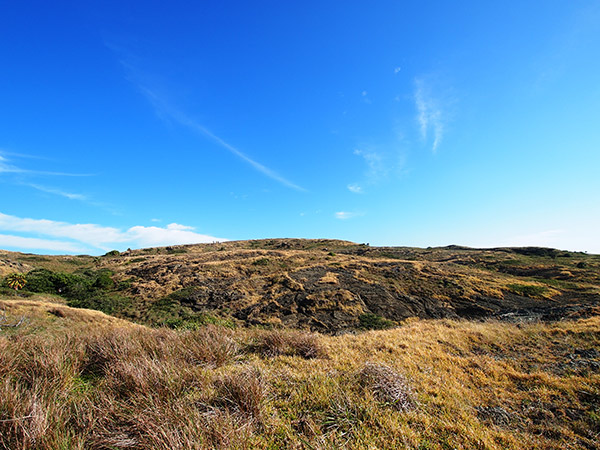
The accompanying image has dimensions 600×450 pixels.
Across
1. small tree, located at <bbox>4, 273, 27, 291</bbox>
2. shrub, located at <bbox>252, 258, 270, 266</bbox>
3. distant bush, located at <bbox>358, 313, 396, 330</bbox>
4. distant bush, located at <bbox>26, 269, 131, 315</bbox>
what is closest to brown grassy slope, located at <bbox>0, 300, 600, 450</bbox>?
distant bush, located at <bbox>358, 313, 396, 330</bbox>

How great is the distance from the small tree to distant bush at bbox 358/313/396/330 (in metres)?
31.7

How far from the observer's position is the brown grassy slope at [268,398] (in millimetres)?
3316

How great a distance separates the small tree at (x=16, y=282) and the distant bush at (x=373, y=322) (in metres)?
31.7

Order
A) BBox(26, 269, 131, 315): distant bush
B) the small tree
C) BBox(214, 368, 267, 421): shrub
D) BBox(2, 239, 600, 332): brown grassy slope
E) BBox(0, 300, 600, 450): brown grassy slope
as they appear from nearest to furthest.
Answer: BBox(0, 300, 600, 450): brown grassy slope < BBox(214, 368, 267, 421): shrub < BBox(2, 239, 600, 332): brown grassy slope < BBox(26, 269, 131, 315): distant bush < the small tree

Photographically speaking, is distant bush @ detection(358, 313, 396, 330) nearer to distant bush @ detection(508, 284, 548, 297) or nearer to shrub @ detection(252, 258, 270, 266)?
distant bush @ detection(508, 284, 548, 297)

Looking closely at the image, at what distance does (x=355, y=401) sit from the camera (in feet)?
15.7

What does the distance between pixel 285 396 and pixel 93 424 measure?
3.14 meters

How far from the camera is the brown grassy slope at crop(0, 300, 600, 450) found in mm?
3316

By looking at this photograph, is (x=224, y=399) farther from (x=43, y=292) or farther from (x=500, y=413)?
(x=43, y=292)

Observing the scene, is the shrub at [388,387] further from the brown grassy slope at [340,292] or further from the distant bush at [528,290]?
the distant bush at [528,290]

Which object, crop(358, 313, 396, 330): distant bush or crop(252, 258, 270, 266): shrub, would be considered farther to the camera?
crop(252, 258, 270, 266): shrub

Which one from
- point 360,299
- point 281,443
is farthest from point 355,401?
point 360,299

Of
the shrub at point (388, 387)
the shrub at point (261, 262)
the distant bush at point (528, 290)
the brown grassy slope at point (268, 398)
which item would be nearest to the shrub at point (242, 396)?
the brown grassy slope at point (268, 398)

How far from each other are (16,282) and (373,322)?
33075mm
